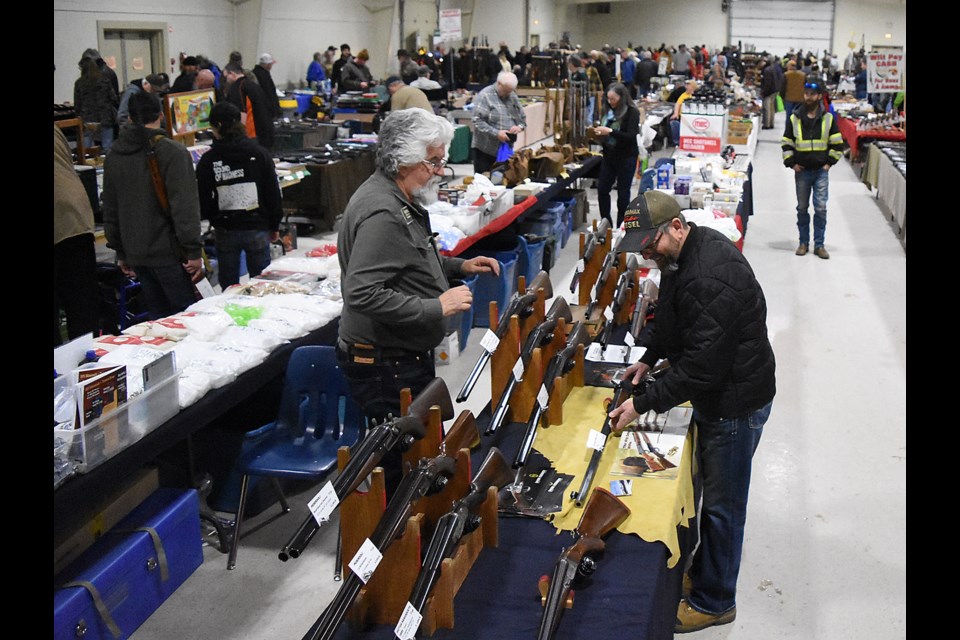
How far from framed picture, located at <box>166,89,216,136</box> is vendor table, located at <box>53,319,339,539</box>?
16.5ft

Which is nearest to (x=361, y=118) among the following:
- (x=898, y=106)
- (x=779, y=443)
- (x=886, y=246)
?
(x=886, y=246)

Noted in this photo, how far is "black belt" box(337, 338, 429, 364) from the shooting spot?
3.24m

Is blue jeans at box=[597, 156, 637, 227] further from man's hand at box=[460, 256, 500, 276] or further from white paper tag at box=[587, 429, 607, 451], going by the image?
white paper tag at box=[587, 429, 607, 451]

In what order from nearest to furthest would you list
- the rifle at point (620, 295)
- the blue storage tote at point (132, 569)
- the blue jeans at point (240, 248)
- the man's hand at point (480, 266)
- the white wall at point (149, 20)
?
the blue storage tote at point (132, 569)
the man's hand at point (480, 266)
the rifle at point (620, 295)
the blue jeans at point (240, 248)
the white wall at point (149, 20)

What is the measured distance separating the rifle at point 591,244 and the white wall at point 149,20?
10038 mm

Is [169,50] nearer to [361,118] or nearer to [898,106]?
[361,118]

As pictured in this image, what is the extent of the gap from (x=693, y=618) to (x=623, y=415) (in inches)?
30.9

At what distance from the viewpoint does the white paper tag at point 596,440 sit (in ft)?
10.1

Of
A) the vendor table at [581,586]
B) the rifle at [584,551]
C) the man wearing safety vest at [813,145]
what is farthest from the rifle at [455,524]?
the man wearing safety vest at [813,145]

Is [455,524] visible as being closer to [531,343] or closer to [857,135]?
[531,343]

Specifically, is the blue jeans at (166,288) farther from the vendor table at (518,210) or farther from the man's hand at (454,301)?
the man's hand at (454,301)

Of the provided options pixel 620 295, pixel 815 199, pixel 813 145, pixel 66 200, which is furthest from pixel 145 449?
pixel 815 199

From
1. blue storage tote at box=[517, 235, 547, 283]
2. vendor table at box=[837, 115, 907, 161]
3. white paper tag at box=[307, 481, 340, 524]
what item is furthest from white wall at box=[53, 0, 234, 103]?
white paper tag at box=[307, 481, 340, 524]

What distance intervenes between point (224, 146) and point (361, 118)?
27.3ft
